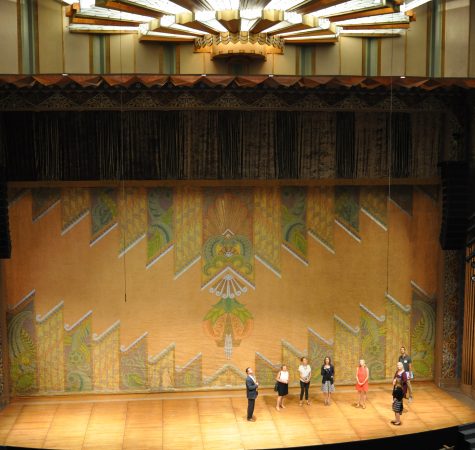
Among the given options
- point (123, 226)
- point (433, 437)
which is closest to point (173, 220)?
point (123, 226)

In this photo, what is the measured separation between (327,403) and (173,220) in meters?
3.88

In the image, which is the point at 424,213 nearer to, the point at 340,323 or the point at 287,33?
the point at 340,323

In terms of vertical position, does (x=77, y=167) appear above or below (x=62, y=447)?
above

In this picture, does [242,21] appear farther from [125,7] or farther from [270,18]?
[125,7]

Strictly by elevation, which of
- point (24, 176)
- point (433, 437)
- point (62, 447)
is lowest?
point (62, 447)

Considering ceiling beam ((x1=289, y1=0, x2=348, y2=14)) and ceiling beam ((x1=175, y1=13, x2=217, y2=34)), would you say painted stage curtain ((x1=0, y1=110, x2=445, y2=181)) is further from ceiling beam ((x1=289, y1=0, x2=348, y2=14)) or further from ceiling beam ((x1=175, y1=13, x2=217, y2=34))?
ceiling beam ((x1=289, y1=0, x2=348, y2=14))

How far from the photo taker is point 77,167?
12250 mm

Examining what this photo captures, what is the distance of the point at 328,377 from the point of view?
40.5 feet

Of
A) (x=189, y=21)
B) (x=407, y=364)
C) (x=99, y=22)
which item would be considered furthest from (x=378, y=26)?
(x=407, y=364)

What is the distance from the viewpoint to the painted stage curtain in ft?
39.8

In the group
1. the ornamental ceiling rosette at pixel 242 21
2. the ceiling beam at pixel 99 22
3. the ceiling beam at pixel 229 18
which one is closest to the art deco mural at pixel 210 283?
the ornamental ceiling rosette at pixel 242 21

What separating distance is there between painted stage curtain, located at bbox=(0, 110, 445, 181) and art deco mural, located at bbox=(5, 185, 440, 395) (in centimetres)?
37

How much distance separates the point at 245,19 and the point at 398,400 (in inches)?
232

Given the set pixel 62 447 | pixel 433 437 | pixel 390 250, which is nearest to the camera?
pixel 433 437
